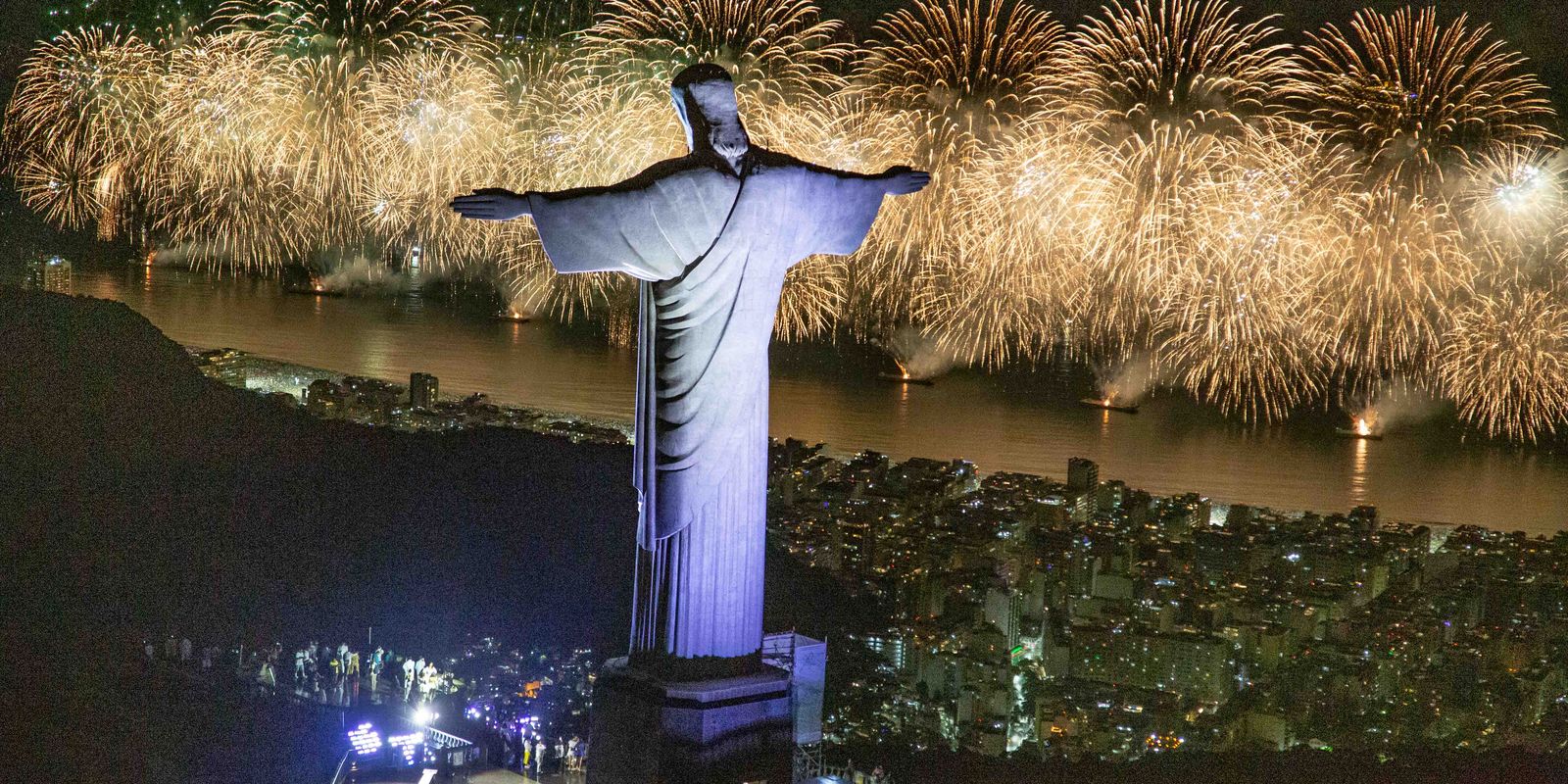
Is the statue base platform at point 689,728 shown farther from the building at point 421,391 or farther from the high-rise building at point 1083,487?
the building at point 421,391

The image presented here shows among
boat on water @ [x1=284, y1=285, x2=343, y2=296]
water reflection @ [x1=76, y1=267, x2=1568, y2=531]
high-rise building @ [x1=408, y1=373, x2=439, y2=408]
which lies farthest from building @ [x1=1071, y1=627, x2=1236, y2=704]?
boat on water @ [x1=284, y1=285, x2=343, y2=296]

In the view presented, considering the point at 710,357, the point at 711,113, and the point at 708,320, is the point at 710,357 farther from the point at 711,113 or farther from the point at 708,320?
the point at 711,113

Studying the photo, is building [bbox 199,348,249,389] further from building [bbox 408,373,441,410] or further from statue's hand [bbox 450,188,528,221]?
statue's hand [bbox 450,188,528,221]

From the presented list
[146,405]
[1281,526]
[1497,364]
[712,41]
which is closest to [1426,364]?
[1497,364]

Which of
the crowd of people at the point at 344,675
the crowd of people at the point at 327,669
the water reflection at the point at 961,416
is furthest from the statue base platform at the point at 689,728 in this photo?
the water reflection at the point at 961,416

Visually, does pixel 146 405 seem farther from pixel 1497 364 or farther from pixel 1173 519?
pixel 1497 364

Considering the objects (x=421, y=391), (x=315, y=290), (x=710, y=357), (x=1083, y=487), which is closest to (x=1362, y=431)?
(x=1083, y=487)
